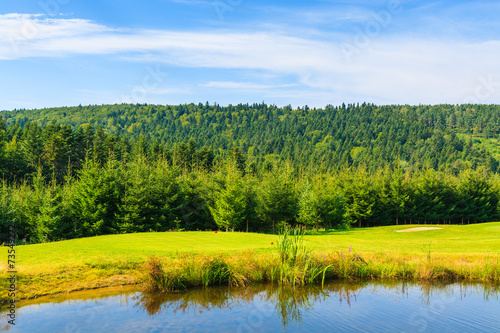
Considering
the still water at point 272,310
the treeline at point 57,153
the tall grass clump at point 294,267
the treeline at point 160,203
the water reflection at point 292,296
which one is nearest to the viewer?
the still water at point 272,310

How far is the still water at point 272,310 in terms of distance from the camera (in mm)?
11852

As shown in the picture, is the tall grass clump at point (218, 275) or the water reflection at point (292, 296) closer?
the water reflection at point (292, 296)

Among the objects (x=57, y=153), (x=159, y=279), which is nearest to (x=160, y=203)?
(x=159, y=279)

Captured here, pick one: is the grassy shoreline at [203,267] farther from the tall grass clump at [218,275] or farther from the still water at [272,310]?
the still water at [272,310]

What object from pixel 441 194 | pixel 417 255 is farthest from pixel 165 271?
pixel 441 194

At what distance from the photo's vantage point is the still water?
38.9 feet

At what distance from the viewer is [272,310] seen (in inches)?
535

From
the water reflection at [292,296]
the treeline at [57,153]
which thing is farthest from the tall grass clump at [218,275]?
the treeline at [57,153]

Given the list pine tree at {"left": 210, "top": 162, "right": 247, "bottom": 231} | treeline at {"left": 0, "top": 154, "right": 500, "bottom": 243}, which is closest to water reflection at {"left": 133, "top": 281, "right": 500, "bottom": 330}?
treeline at {"left": 0, "top": 154, "right": 500, "bottom": 243}

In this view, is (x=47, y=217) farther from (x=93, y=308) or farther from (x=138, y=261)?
(x=93, y=308)

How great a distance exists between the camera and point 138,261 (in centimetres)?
1775

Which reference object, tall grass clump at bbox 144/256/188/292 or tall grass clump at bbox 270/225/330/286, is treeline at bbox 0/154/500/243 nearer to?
tall grass clump at bbox 144/256/188/292

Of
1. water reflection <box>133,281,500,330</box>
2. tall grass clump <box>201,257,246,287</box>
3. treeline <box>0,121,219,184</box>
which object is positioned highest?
treeline <box>0,121,219,184</box>

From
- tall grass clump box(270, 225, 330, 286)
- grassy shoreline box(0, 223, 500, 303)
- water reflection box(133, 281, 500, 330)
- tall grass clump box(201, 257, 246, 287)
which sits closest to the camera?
water reflection box(133, 281, 500, 330)
